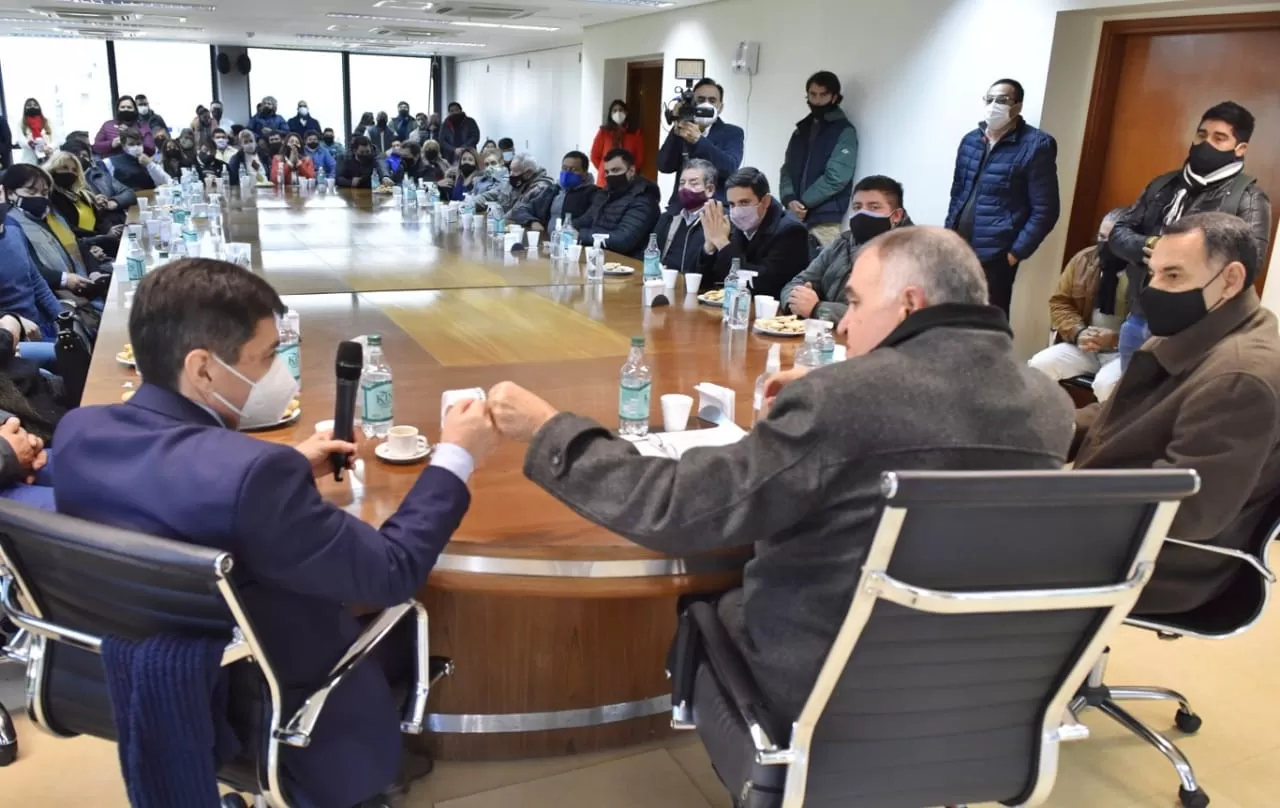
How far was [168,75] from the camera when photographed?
1538 cm

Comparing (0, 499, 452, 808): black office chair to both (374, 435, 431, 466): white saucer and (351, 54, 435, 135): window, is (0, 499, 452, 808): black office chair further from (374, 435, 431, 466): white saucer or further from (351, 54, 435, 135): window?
(351, 54, 435, 135): window

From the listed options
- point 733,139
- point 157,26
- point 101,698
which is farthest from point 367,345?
point 157,26

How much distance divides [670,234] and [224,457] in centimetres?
345

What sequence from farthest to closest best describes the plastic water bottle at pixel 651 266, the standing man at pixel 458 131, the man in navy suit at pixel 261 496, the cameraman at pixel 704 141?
the standing man at pixel 458 131
the cameraman at pixel 704 141
the plastic water bottle at pixel 651 266
the man in navy suit at pixel 261 496

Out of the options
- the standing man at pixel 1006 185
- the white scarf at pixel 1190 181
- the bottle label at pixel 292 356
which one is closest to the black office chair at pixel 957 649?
the bottle label at pixel 292 356

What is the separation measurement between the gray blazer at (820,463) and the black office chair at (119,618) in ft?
1.33

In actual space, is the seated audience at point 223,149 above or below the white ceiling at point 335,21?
below

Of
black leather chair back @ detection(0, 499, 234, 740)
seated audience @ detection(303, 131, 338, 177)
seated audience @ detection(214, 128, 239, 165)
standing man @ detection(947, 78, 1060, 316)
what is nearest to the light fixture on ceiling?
seated audience @ detection(214, 128, 239, 165)

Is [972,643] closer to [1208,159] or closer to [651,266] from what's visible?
[651,266]

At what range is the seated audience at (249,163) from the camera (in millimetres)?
7656

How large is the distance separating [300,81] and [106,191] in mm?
10605

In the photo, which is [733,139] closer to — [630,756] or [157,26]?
[630,756]

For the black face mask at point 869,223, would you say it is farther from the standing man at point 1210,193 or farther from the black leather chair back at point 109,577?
the black leather chair back at point 109,577

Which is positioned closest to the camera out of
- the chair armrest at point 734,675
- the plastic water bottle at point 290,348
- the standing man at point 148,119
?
the chair armrest at point 734,675
